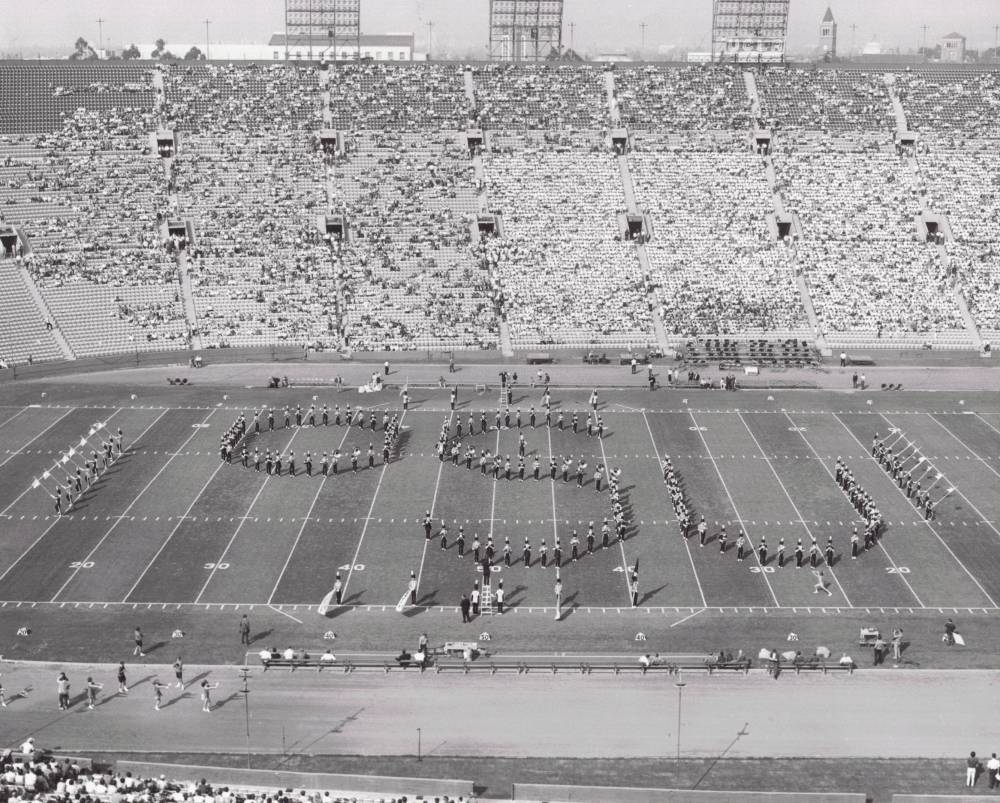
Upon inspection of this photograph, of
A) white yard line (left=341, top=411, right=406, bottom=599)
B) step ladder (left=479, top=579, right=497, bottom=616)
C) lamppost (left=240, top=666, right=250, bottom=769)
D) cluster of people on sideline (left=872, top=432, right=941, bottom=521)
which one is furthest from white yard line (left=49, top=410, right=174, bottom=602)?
cluster of people on sideline (left=872, top=432, right=941, bottom=521)

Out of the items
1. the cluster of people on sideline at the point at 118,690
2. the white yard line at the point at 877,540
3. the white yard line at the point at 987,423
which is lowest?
the cluster of people on sideline at the point at 118,690

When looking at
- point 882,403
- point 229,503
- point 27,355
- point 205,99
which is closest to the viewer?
point 229,503

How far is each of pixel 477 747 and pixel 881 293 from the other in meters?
44.9

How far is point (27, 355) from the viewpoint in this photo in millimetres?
56406

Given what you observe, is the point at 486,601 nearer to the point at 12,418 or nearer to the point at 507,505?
the point at 507,505

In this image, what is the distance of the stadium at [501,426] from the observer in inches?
1013

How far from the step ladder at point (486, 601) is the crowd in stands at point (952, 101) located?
178ft

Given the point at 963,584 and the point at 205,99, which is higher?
the point at 205,99

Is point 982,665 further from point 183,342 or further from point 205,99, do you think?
point 205,99

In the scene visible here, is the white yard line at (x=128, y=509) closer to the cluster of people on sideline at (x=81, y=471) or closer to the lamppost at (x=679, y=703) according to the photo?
the cluster of people on sideline at (x=81, y=471)

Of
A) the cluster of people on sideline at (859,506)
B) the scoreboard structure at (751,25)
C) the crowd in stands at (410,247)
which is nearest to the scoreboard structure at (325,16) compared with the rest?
the crowd in stands at (410,247)

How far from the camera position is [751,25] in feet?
271

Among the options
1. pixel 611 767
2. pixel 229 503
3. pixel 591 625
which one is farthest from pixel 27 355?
pixel 611 767

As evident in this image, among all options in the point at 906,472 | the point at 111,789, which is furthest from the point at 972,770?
the point at 906,472
